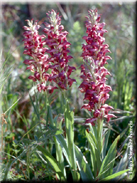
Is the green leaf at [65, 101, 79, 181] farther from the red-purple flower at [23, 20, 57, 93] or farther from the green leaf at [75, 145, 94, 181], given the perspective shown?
the red-purple flower at [23, 20, 57, 93]

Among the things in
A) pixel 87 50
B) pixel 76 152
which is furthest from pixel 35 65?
pixel 76 152

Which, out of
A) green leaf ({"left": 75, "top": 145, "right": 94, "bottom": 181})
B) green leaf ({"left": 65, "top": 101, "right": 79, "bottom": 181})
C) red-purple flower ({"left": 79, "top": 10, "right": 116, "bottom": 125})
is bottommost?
green leaf ({"left": 75, "top": 145, "right": 94, "bottom": 181})

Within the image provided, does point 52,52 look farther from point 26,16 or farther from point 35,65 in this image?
point 26,16

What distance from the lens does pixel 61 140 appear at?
1.40 meters

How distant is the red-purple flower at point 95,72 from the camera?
1248mm

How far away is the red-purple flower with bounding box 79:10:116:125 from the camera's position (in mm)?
1248

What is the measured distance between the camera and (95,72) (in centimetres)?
125

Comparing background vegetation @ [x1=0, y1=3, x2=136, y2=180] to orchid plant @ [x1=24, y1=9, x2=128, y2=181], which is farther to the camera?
background vegetation @ [x1=0, y1=3, x2=136, y2=180]

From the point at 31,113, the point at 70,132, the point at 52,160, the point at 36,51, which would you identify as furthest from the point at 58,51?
the point at 31,113

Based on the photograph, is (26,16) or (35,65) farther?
(26,16)

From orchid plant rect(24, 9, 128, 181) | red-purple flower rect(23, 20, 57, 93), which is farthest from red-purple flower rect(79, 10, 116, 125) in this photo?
red-purple flower rect(23, 20, 57, 93)

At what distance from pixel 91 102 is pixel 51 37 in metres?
0.51

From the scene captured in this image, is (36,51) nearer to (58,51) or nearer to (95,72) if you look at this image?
(58,51)

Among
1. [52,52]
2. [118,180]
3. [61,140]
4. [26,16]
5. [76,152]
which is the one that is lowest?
[118,180]
